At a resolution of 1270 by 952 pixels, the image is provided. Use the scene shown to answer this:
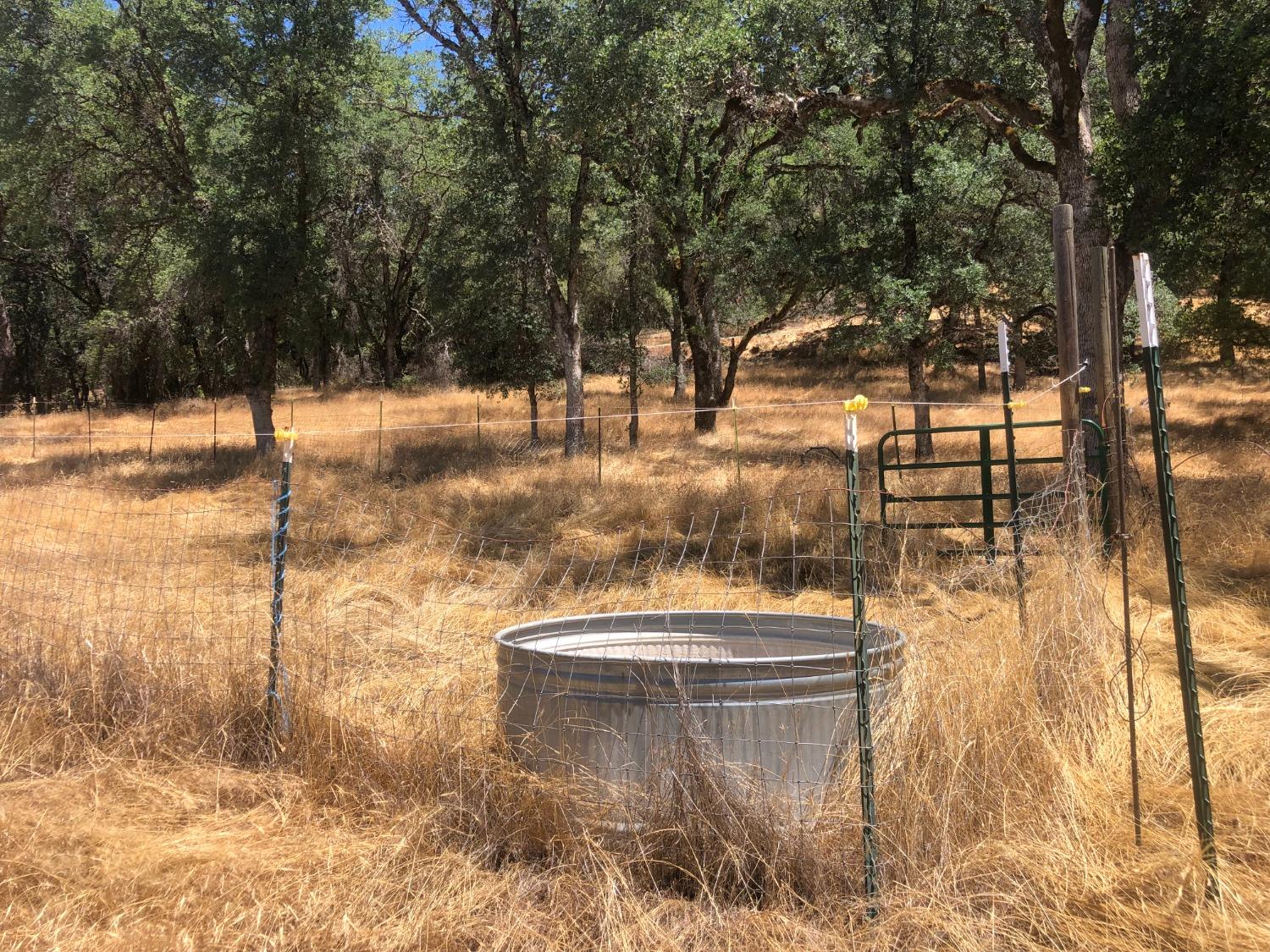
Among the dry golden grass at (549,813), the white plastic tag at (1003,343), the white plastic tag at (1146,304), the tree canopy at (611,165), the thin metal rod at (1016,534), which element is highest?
the tree canopy at (611,165)

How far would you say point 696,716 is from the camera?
3779 millimetres

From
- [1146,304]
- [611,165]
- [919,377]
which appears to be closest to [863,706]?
[1146,304]

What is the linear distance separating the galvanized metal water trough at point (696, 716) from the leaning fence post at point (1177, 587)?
3.43ft

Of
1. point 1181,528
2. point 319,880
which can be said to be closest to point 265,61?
point 1181,528


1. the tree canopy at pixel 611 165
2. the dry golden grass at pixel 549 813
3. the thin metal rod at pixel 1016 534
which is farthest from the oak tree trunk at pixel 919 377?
the dry golden grass at pixel 549 813

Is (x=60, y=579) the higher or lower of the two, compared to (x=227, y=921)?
higher

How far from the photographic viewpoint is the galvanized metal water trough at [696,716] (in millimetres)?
3762

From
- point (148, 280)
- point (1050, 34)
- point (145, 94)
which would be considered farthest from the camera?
point (148, 280)

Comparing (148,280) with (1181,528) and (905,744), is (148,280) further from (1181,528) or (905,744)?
(905,744)

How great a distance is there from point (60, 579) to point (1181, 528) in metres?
9.88

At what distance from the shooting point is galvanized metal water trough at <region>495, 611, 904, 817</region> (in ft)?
12.3

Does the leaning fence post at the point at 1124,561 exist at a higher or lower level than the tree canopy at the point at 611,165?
lower

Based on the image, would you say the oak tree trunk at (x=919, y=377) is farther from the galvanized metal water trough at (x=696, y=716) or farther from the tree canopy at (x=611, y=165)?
the galvanized metal water trough at (x=696, y=716)

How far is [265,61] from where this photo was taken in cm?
1897
